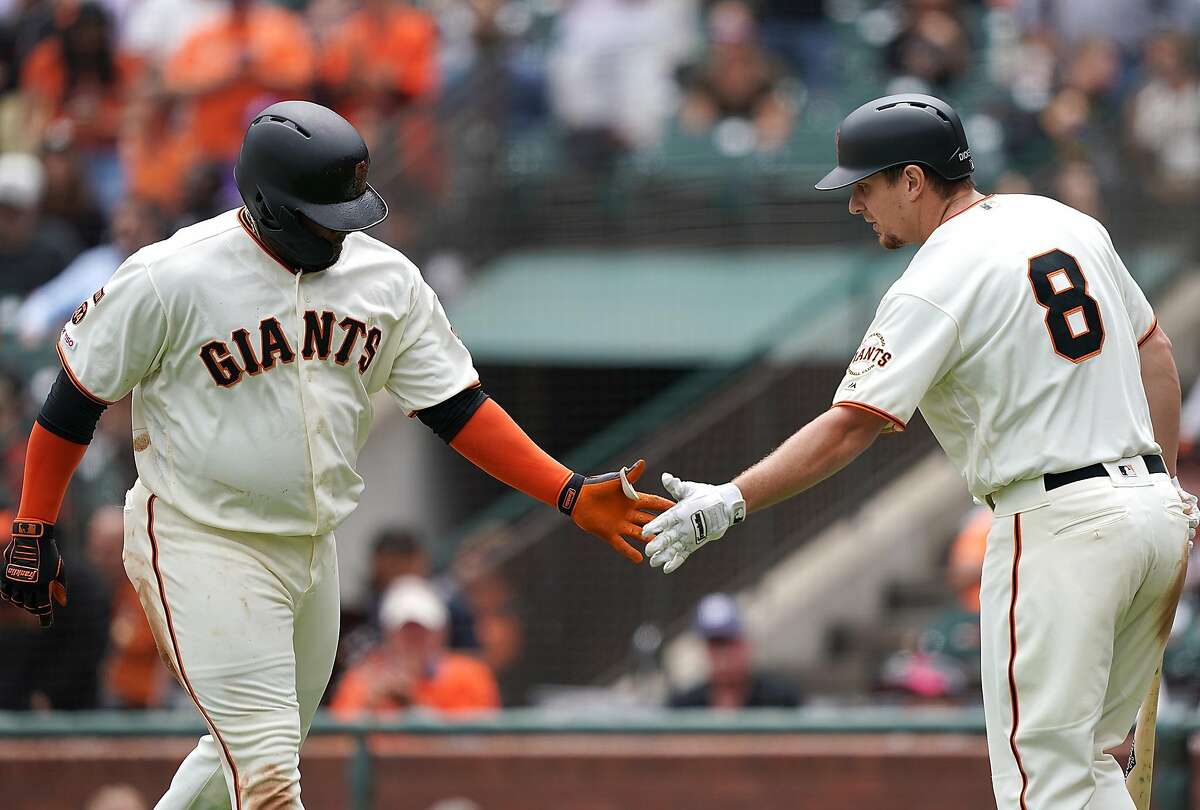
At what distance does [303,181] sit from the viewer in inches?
187

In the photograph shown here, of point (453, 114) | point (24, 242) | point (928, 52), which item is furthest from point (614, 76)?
point (24, 242)

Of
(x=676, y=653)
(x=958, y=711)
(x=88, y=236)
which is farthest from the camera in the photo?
(x=88, y=236)

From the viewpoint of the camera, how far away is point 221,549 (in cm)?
481

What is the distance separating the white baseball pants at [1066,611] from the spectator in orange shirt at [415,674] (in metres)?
3.81

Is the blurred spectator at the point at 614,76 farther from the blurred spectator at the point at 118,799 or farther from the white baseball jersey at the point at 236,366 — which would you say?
the white baseball jersey at the point at 236,366

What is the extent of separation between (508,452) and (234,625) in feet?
2.91

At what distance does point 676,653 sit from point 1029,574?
496 centimetres

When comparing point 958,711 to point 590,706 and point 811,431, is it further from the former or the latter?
point 811,431

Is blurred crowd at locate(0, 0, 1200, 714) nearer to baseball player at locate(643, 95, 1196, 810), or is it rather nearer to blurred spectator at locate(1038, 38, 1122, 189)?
blurred spectator at locate(1038, 38, 1122, 189)

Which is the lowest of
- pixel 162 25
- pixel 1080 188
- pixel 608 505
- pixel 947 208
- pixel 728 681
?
pixel 728 681

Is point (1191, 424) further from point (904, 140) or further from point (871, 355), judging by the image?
point (871, 355)

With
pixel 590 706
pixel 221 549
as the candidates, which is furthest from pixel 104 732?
pixel 221 549

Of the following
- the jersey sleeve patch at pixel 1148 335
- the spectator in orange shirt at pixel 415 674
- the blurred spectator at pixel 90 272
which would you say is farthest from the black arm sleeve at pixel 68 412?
the blurred spectator at pixel 90 272

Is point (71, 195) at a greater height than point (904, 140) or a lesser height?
greater
